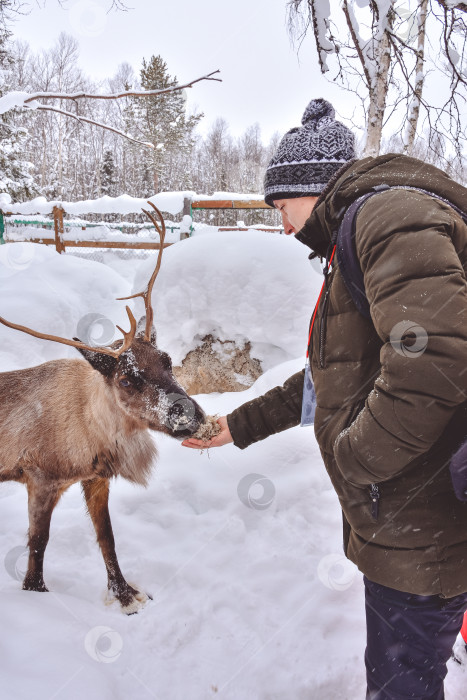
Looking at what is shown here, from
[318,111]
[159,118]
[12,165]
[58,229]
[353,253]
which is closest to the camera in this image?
[353,253]

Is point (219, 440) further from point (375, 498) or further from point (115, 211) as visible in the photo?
point (115, 211)

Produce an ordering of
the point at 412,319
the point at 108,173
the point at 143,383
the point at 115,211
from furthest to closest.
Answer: the point at 108,173 → the point at 115,211 → the point at 143,383 → the point at 412,319

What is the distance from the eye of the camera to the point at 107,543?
2.34 m

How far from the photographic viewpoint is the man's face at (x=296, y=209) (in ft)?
4.88

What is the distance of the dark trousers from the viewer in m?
1.06

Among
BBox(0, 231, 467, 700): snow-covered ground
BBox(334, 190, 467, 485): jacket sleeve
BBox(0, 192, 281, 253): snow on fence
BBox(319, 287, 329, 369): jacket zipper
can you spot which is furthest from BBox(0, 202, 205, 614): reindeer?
BBox(0, 192, 281, 253): snow on fence

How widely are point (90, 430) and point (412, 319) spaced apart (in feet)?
6.45

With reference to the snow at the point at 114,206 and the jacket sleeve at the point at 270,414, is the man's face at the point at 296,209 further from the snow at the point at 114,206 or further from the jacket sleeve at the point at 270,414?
the snow at the point at 114,206

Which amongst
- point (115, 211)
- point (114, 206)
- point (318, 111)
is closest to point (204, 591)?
point (318, 111)

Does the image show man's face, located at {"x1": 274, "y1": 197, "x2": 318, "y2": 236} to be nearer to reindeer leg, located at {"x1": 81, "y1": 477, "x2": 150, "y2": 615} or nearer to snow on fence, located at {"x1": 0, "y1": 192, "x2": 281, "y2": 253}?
reindeer leg, located at {"x1": 81, "y1": 477, "x2": 150, "y2": 615}

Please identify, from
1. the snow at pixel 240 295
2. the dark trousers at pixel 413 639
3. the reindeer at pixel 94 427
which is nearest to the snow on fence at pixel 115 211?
the snow at pixel 240 295

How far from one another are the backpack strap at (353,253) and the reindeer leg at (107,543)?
197 centimetres

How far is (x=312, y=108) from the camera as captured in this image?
63.2 inches

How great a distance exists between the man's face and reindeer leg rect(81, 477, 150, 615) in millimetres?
1796
